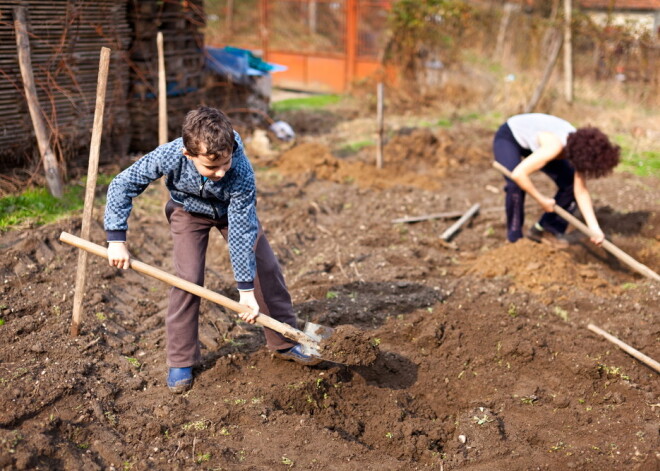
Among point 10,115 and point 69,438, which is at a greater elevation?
point 10,115

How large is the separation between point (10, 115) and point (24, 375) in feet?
12.2

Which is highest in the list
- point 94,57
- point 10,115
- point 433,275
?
point 94,57

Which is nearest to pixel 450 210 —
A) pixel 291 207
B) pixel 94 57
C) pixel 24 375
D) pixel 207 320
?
pixel 291 207

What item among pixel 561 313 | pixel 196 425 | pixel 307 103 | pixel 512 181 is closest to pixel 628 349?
pixel 561 313

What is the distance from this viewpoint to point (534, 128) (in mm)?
5629

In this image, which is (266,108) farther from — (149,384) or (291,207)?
(149,384)

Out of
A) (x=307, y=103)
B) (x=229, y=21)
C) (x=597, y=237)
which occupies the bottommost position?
(x=307, y=103)

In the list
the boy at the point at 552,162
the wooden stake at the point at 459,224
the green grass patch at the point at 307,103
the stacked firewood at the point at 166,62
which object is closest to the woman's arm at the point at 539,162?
the boy at the point at 552,162

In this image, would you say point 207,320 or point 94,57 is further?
point 94,57

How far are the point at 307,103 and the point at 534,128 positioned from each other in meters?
8.29

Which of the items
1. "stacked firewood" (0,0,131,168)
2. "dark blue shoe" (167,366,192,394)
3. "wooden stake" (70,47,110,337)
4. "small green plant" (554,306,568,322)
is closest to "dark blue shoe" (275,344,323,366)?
"dark blue shoe" (167,366,192,394)

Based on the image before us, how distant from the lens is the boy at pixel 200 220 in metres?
3.11

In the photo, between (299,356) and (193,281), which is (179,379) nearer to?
(193,281)

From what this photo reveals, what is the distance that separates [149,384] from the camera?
3871 millimetres
